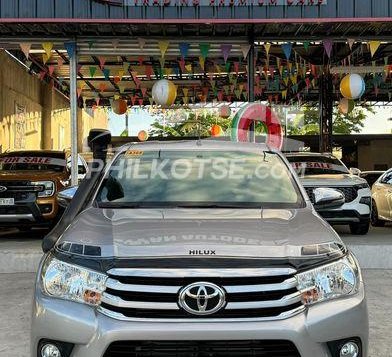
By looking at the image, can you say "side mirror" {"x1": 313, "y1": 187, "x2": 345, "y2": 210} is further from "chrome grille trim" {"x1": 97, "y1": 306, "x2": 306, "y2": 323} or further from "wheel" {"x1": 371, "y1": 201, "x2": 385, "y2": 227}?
"wheel" {"x1": 371, "y1": 201, "x2": 385, "y2": 227}

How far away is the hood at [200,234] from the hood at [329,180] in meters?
6.67

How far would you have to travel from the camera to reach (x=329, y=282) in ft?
10.6

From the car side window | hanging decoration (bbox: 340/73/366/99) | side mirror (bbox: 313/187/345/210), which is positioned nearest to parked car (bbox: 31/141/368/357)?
side mirror (bbox: 313/187/345/210)

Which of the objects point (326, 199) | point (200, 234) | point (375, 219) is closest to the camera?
point (200, 234)

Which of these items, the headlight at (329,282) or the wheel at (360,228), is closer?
the headlight at (329,282)

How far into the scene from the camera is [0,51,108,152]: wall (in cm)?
1956

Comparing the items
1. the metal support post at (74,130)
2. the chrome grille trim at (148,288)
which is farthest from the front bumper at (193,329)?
the metal support post at (74,130)

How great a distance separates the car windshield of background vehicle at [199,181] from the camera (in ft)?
13.9

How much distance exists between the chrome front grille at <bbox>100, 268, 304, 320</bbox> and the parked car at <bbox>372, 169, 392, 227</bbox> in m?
9.62

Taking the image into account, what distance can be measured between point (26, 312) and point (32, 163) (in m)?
6.20

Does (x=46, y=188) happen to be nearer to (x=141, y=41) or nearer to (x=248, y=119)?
(x=141, y=41)

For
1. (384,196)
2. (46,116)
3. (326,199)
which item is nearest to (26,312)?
(326,199)

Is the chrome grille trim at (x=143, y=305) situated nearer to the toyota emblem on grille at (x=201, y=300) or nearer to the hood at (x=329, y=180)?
the toyota emblem on grille at (x=201, y=300)

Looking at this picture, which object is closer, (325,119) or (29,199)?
(29,199)
